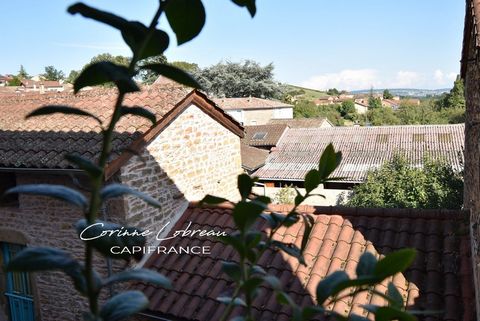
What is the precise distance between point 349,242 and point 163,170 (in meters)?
2.62

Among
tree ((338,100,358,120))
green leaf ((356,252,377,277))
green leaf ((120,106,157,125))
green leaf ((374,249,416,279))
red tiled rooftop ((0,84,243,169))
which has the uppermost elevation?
green leaf ((120,106,157,125))

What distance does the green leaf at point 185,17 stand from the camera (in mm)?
725

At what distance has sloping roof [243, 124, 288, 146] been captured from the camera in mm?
22656

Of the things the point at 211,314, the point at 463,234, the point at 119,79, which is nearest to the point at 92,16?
the point at 119,79

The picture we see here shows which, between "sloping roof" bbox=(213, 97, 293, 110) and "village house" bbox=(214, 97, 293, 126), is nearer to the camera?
"village house" bbox=(214, 97, 293, 126)

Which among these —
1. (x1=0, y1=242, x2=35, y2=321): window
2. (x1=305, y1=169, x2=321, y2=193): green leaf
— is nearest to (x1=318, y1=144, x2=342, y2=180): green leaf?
(x1=305, y1=169, x2=321, y2=193): green leaf

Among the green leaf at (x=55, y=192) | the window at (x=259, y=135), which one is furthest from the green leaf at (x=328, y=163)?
the window at (x=259, y=135)

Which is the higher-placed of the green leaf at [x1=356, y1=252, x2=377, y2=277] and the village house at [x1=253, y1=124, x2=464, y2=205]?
the green leaf at [x1=356, y1=252, x2=377, y2=277]

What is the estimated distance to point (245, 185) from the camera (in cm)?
86

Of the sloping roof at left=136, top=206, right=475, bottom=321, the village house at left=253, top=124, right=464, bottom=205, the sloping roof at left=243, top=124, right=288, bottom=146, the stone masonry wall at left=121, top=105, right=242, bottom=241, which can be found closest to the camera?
the sloping roof at left=136, top=206, right=475, bottom=321

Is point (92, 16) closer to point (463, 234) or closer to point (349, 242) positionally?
point (349, 242)

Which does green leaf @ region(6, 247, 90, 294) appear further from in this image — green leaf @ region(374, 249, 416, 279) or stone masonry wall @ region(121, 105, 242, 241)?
stone masonry wall @ region(121, 105, 242, 241)

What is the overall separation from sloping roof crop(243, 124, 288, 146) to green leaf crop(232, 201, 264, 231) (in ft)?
69.4

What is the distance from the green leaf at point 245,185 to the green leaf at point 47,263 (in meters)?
0.34
